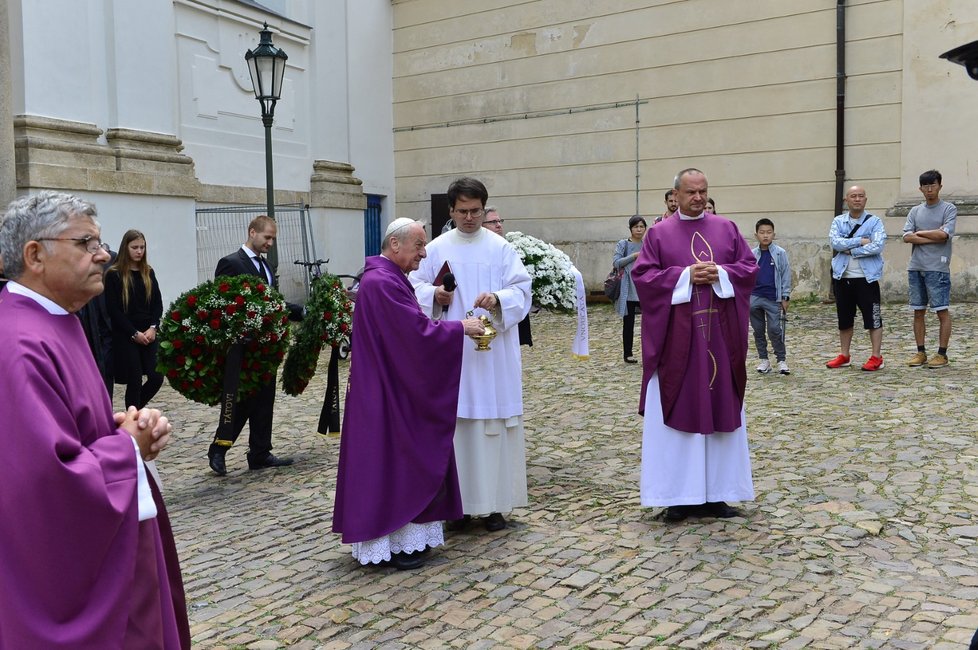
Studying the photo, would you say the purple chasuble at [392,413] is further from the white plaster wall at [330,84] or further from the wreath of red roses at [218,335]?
the white plaster wall at [330,84]

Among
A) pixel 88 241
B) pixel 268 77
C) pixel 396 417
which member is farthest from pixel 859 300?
pixel 88 241

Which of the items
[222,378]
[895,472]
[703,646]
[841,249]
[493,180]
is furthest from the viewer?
[493,180]

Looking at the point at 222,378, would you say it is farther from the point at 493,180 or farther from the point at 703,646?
the point at 493,180

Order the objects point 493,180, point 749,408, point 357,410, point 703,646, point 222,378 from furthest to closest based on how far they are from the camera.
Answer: point 493,180, point 749,408, point 222,378, point 357,410, point 703,646

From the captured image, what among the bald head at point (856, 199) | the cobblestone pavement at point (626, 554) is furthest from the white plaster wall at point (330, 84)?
the cobblestone pavement at point (626, 554)

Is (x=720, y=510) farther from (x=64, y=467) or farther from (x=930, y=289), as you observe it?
(x=930, y=289)

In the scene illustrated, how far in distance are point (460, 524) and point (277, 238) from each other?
42.8 ft

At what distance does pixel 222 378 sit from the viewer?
278 inches

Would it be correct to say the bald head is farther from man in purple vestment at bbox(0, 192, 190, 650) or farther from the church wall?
man in purple vestment at bbox(0, 192, 190, 650)

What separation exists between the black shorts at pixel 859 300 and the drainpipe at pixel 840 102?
6660 mm

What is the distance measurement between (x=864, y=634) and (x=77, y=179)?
12.5 metres

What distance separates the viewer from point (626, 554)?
200 inches

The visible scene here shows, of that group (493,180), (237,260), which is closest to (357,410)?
(237,260)

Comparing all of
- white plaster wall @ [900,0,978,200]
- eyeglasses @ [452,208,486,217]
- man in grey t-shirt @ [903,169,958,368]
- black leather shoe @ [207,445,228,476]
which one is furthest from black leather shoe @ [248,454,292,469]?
white plaster wall @ [900,0,978,200]
